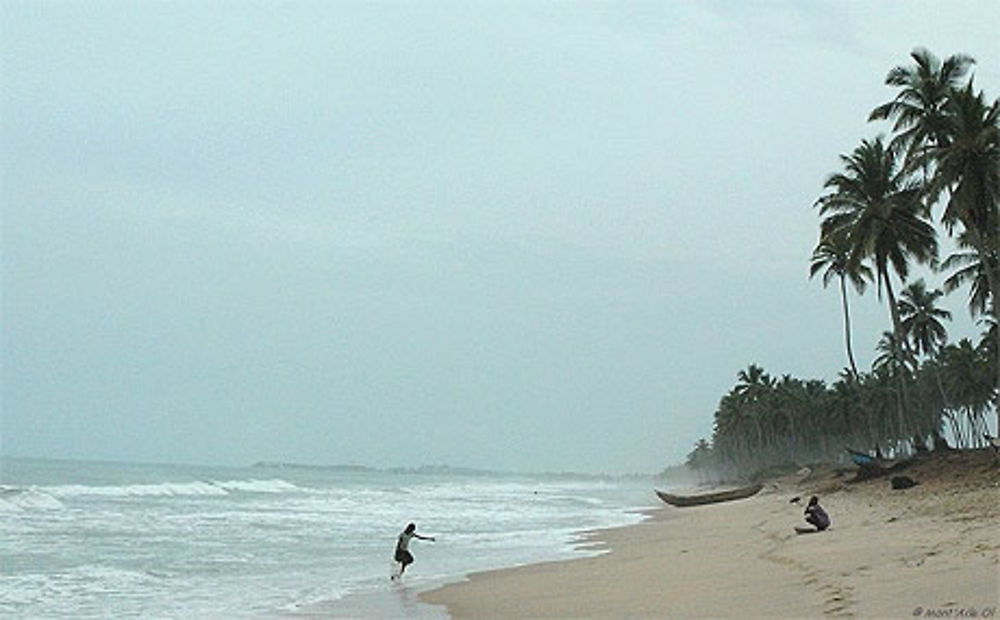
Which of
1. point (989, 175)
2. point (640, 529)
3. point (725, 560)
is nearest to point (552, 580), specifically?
point (725, 560)

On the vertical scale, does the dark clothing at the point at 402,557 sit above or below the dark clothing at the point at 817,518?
below

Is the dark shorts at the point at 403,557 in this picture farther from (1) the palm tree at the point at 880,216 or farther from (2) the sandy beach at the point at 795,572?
(1) the palm tree at the point at 880,216

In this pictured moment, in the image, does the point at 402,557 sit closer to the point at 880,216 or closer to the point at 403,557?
the point at 403,557

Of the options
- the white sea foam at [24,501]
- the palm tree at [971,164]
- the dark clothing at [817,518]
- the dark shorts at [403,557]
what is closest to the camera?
the dark shorts at [403,557]

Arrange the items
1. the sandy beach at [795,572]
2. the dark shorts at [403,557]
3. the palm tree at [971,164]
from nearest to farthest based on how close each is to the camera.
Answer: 1. the sandy beach at [795,572]
2. the dark shorts at [403,557]
3. the palm tree at [971,164]

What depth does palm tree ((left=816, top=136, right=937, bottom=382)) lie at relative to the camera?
3247 centimetres

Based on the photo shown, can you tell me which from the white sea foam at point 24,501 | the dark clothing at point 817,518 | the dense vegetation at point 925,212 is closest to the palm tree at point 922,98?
the dense vegetation at point 925,212

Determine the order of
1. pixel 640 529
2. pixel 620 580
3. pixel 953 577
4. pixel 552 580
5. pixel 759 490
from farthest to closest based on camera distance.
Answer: pixel 759 490
pixel 640 529
pixel 552 580
pixel 620 580
pixel 953 577

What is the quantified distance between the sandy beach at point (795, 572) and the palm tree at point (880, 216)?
11.0 metres

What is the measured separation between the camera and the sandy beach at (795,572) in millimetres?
8711

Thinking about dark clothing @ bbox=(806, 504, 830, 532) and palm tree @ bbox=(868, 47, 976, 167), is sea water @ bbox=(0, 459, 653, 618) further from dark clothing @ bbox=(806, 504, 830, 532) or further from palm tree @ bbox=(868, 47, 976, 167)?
palm tree @ bbox=(868, 47, 976, 167)

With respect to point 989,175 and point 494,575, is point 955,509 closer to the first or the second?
point 494,575

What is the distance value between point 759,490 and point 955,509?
3167 centimetres

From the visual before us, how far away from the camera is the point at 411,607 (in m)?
13.5
